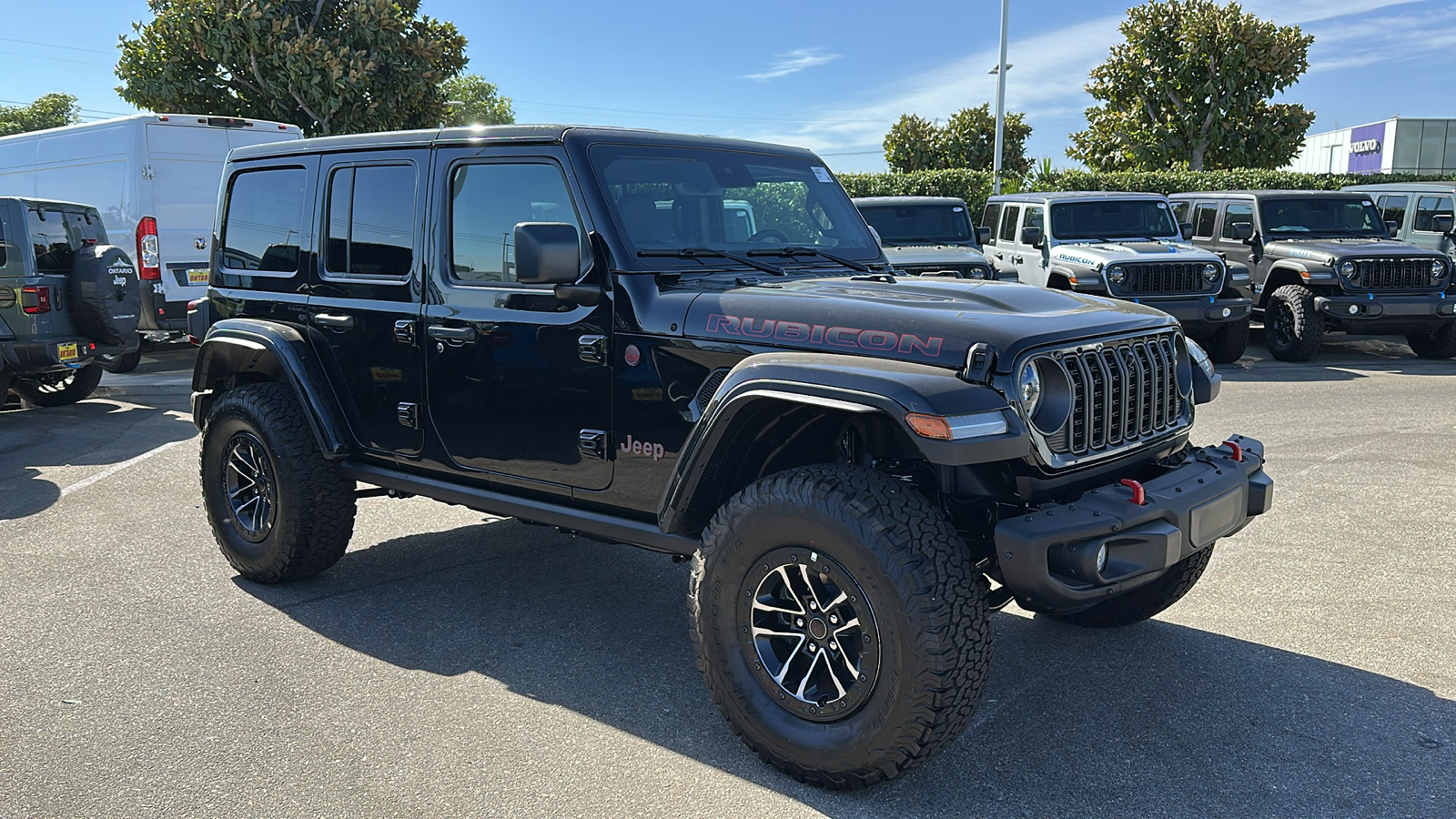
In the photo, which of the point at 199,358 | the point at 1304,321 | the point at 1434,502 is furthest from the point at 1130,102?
the point at 199,358

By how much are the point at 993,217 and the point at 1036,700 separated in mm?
12252

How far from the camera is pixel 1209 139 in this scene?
94.9ft

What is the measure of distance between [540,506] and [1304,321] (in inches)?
435

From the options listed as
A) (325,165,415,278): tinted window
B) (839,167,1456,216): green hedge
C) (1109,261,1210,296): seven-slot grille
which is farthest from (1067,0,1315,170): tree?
(325,165,415,278): tinted window

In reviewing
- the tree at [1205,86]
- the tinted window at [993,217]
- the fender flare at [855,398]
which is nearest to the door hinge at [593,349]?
the fender flare at [855,398]

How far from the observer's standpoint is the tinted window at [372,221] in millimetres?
4605

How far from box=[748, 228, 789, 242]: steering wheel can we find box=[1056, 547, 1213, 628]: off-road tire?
194 cm

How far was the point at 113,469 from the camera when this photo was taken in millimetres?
8039

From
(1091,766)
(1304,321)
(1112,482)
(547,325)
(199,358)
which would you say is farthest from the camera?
(1304,321)

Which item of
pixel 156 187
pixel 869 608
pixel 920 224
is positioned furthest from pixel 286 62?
pixel 869 608

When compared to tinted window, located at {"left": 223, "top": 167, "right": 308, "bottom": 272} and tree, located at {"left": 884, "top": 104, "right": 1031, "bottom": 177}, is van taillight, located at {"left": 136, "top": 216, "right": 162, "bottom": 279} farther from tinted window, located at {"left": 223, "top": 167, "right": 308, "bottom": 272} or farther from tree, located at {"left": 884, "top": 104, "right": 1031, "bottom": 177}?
tree, located at {"left": 884, "top": 104, "right": 1031, "bottom": 177}

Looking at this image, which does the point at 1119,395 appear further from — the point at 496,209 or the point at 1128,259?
the point at 1128,259

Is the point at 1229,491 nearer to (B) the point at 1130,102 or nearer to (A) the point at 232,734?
(A) the point at 232,734

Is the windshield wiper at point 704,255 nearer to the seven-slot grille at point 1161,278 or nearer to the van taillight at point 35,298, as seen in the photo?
the van taillight at point 35,298
